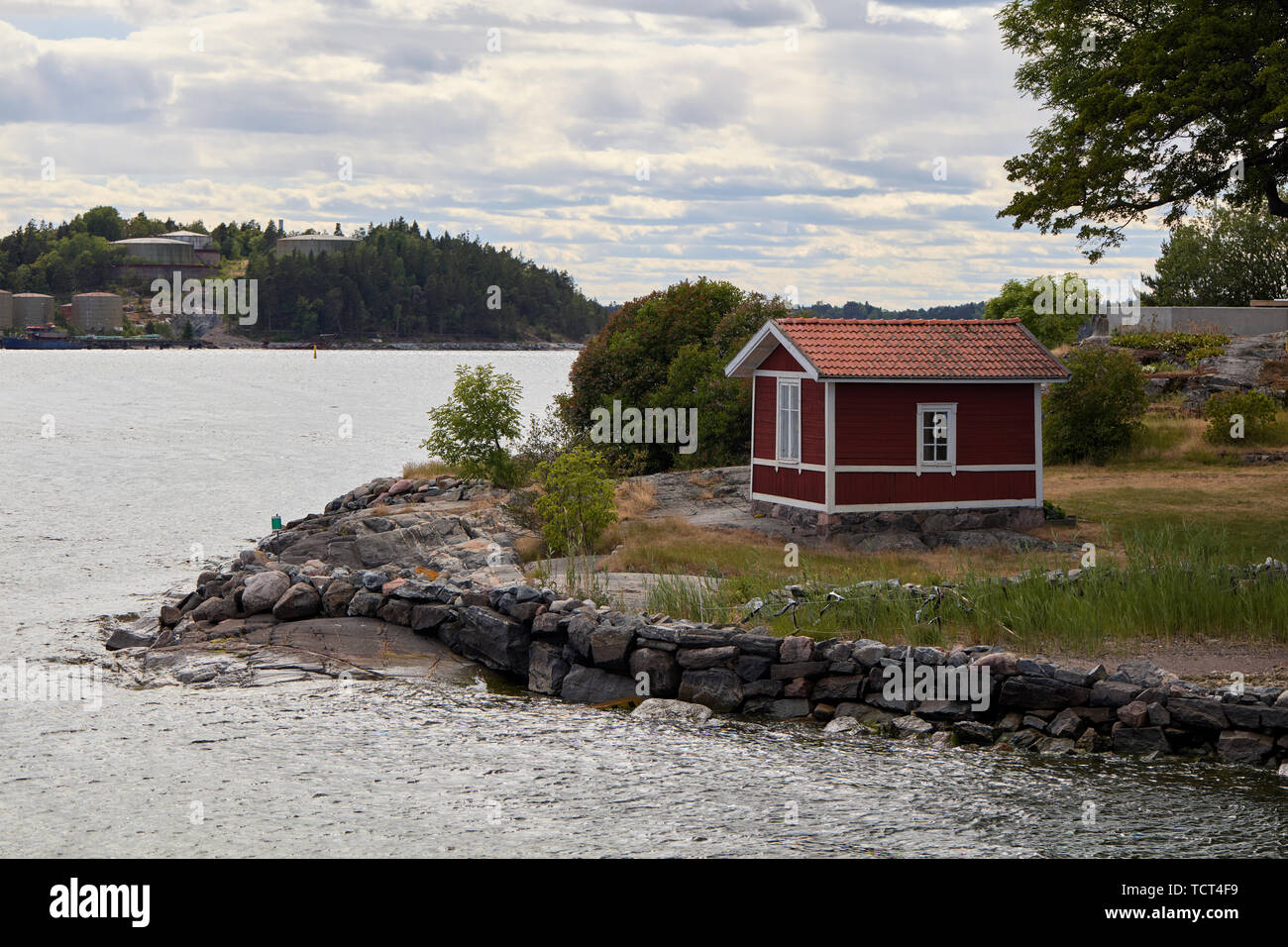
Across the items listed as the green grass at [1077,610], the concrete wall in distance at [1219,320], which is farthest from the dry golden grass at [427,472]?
the concrete wall in distance at [1219,320]

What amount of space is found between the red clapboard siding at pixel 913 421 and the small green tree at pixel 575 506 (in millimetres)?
5232

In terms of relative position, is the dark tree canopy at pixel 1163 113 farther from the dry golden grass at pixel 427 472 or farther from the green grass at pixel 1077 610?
the dry golden grass at pixel 427 472

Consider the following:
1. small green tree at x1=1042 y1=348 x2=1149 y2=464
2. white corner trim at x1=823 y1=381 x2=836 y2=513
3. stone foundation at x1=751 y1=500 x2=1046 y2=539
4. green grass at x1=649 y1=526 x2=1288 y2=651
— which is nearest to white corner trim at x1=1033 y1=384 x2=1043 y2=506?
stone foundation at x1=751 y1=500 x2=1046 y2=539

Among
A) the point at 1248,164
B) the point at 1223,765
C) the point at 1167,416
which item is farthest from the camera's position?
the point at 1167,416

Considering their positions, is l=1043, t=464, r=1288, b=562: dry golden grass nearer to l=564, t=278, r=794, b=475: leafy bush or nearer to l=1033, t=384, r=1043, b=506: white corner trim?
l=1033, t=384, r=1043, b=506: white corner trim

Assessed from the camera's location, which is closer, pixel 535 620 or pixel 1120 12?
pixel 535 620

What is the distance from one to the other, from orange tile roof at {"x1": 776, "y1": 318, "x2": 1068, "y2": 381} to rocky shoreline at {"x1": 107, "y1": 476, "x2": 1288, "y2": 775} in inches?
323

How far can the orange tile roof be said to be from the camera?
27656mm

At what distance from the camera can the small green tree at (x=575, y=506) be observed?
85.4 ft

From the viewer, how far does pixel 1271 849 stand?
12711 mm

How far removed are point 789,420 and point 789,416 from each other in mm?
90
